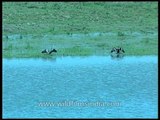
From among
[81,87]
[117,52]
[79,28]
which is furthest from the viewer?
[79,28]

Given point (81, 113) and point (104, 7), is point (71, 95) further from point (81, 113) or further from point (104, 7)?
point (104, 7)

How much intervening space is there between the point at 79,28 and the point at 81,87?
888 centimetres

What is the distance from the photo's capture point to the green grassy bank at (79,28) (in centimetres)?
2394

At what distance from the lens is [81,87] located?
18.5 m

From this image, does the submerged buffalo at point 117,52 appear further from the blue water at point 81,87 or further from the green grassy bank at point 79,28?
the blue water at point 81,87

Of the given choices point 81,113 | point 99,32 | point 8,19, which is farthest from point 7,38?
point 81,113

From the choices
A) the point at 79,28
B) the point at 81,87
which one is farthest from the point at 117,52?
the point at 81,87

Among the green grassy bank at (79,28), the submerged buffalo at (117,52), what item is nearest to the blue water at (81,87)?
the submerged buffalo at (117,52)

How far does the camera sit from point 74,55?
22891 millimetres

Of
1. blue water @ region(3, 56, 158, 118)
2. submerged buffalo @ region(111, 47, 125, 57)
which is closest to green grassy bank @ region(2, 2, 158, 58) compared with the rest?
submerged buffalo @ region(111, 47, 125, 57)

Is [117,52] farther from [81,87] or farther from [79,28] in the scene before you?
[81,87]

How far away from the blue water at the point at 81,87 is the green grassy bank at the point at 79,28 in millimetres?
1242

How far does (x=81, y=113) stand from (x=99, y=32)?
11.1m

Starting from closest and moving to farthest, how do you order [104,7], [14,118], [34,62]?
[14,118] < [34,62] < [104,7]
